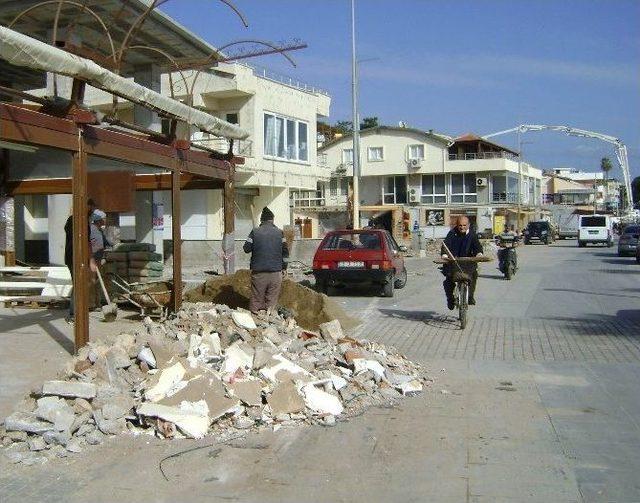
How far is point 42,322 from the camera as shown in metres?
9.98

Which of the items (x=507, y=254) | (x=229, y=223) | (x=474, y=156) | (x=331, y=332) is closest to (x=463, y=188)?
(x=474, y=156)

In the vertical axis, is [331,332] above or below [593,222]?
below

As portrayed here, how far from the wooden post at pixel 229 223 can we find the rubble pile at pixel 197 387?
3381 mm

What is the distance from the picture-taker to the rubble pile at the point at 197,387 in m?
5.73

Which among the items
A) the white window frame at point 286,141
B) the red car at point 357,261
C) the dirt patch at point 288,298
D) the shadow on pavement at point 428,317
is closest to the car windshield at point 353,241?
the red car at point 357,261

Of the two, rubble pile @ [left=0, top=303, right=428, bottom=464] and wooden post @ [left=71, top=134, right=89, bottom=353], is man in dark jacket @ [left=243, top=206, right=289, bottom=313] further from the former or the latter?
wooden post @ [left=71, top=134, right=89, bottom=353]

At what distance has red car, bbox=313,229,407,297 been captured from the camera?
640 inches

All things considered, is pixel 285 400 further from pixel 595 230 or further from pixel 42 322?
pixel 595 230

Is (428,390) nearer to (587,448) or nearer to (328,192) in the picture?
(587,448)

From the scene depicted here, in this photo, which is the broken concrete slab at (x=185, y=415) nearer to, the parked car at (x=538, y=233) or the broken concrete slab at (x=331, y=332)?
the broken concrete slab at (x=331, y=332)

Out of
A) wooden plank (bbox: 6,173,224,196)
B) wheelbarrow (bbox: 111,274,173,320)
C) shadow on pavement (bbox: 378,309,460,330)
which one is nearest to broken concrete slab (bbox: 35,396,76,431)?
wheelbarrow (bbox: 111,274,173,320)

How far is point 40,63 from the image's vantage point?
642 centimetres

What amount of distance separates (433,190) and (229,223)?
55.7 m

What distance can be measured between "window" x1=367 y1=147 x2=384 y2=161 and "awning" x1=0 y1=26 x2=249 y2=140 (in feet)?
186
